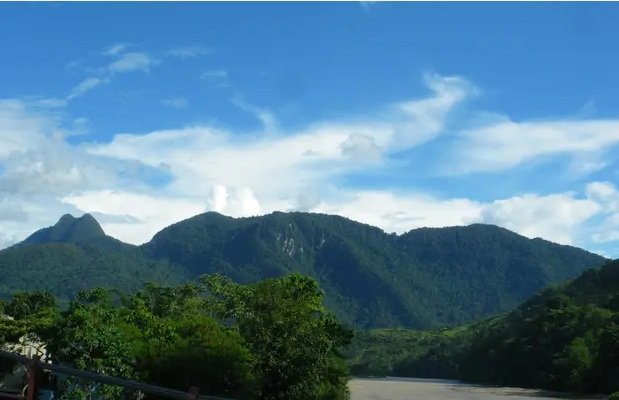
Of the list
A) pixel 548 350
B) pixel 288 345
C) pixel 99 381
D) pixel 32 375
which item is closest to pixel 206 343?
pixel 288 345

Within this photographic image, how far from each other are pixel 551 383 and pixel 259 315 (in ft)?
187

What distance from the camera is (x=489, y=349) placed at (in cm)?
→ 11475

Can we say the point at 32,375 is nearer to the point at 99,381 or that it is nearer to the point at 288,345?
the point at 99,381

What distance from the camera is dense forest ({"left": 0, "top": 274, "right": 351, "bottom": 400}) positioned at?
30766 millimetres

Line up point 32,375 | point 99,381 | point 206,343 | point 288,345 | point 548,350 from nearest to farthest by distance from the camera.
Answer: point 99,381 < point 32,375 < point 206,343 < point 288,345 < point 548,350

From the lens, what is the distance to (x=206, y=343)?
38.2m

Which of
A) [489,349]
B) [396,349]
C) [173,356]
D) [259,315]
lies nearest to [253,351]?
[259,315]

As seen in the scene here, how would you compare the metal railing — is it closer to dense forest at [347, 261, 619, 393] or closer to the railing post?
the railing post

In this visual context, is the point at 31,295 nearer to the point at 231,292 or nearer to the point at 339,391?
the point at 231,292

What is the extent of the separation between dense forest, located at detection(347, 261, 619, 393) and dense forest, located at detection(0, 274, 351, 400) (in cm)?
3905

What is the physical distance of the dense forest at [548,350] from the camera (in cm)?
7888

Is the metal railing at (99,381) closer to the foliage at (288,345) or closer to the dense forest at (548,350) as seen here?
the foliage at (288,345)

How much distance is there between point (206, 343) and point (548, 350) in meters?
67.3

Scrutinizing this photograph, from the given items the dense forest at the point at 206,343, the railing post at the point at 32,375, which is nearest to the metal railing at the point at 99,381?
the railing post at the point at 32,375
